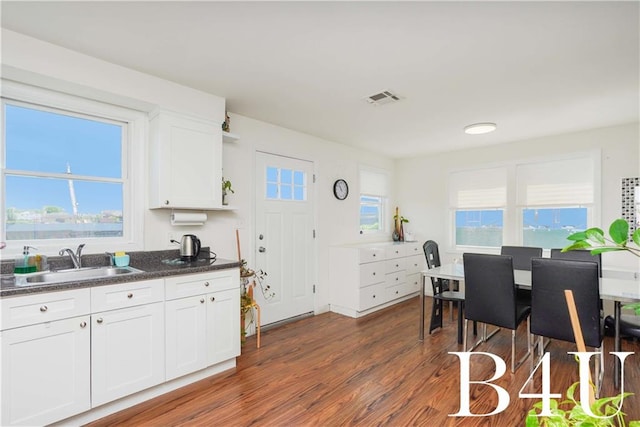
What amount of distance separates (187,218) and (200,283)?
64 centimetres

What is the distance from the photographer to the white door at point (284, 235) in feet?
12.0

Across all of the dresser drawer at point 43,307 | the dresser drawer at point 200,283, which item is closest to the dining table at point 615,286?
the dresser drawer at point 200,283

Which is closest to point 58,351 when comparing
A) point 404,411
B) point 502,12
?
point 404,411

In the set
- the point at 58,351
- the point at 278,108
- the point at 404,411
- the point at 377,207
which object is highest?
the point at 278,108

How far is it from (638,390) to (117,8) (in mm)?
4248

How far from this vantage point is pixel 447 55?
7.24ft

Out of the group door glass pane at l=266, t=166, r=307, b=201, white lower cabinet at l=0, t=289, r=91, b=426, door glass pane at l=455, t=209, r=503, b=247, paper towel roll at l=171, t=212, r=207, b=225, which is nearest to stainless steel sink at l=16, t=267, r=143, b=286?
white lower cabinet at l=0, t=289, r=91, b=426

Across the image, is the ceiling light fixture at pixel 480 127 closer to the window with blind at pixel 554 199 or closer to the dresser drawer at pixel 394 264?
the window with blind at pixel 554 199

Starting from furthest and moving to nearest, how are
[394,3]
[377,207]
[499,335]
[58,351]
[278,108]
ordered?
[377,207]
[499,335]
[278,108]
[58,351]
[394,3]

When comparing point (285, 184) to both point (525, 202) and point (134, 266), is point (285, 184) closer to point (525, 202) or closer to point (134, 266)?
point (134, 266)

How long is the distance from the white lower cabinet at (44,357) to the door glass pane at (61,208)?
2.54ft

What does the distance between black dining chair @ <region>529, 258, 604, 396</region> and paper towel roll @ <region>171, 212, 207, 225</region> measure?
2.79 meters

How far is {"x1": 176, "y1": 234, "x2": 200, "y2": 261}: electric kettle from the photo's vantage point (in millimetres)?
2707

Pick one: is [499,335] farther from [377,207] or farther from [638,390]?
[377,207]
